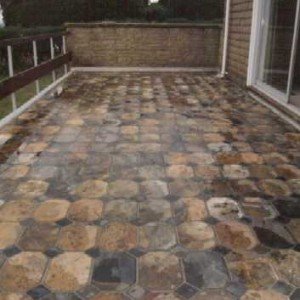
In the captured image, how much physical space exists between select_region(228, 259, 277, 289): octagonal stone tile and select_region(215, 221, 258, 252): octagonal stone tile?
0.53ft

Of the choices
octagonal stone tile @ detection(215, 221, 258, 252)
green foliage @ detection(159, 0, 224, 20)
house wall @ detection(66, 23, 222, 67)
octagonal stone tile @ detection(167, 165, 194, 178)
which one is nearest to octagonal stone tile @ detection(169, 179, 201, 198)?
octagonal stone tile @ detection(167, 165, 194, 178)

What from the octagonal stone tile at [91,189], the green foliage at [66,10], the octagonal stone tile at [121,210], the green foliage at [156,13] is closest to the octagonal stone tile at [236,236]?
the octagonal stone tile at [121,210]

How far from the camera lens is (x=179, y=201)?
3.34 metres

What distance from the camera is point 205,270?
8.02 ft

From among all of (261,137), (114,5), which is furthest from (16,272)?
(114,5)

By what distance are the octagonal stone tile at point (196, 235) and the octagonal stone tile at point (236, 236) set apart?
0.06 metres

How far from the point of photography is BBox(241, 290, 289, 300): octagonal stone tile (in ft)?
7.26

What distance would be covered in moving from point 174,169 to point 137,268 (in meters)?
1.68

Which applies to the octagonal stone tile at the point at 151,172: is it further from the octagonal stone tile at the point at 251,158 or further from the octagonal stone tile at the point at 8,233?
the octagonal stone tile at the point at 8,233

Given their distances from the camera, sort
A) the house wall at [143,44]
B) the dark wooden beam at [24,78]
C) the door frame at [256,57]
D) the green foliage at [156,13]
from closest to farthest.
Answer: the dark wooden beam at [24,78] < the door frame at [256,57] < the house wall at [143,44] < the green foliage at [156,13]

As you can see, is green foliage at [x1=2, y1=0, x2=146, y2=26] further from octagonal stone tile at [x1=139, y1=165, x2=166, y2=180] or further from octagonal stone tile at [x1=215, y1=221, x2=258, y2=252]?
octagonal stone tile at [x1=215, y1=221, x2=258, y2=252]

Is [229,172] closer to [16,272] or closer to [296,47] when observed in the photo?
[16,272]

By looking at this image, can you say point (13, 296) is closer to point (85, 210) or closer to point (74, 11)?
point (85, 210)

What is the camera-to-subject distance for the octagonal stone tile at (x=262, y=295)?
221 cm
